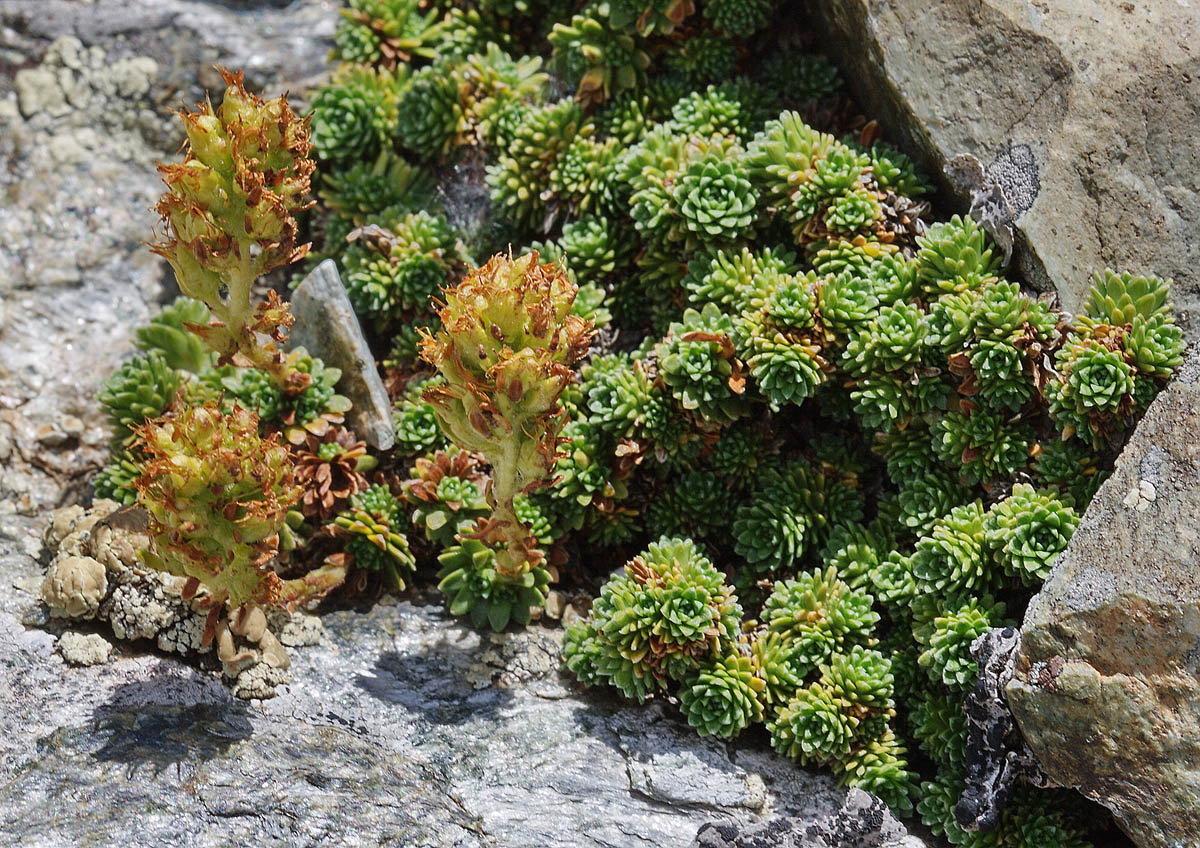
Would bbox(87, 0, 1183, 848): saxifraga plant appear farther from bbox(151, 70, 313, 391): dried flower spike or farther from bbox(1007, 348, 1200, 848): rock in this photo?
bbox(1007, 348, 1200, 848): rock

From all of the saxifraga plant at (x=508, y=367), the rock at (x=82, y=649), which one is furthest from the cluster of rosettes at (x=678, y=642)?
the rock at (x=82, y=649)

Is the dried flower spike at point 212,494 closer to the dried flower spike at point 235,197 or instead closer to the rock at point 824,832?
the dried flower spike at point 235,197

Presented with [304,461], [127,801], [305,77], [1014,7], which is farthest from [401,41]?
[127,801]

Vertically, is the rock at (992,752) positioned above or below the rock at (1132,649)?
below

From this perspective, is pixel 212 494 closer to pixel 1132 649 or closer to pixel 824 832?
pixel 824 832

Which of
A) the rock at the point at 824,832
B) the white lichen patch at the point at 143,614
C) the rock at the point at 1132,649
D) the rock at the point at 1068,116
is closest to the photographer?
the rock at the point at 1132,649

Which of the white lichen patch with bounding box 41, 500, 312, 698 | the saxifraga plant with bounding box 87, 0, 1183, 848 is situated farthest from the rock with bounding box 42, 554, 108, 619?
the saxifraga plant with bounding box 87, 0, 1183, 848
